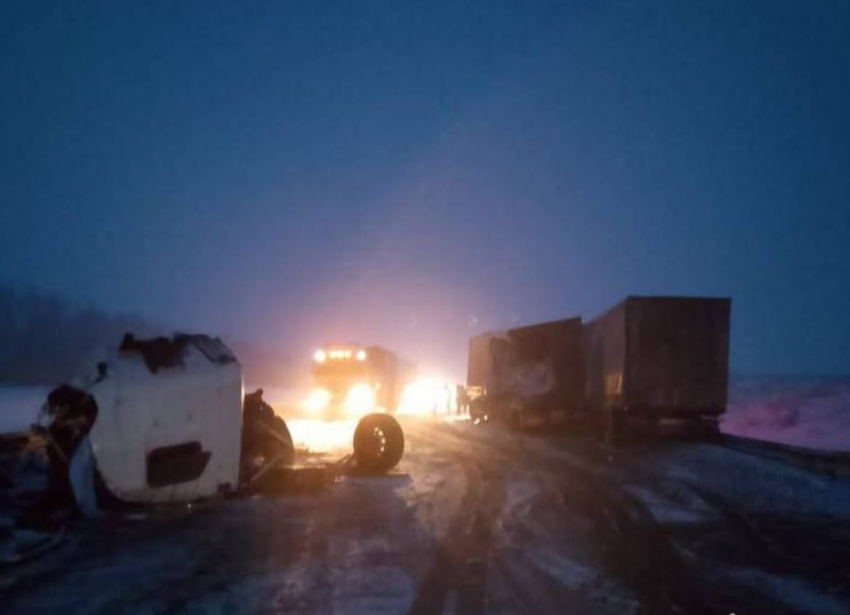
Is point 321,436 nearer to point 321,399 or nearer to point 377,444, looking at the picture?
point 377,444

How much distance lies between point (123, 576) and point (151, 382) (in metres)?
3.71

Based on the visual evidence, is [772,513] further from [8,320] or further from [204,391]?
[8,320]

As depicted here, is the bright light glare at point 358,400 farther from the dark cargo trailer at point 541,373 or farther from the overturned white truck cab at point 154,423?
the overturned white truck cab at point 154,423

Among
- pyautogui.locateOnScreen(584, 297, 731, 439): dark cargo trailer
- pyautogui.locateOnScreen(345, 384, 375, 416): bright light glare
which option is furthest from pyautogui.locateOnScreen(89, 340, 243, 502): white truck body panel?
pyautogui.locateOnScreen(345, 384, 375, 416): bright light glare

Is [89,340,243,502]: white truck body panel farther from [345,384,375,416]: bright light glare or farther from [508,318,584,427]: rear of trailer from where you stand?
[345,384,375,416]: bright light glare

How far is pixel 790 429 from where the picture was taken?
3597 centimetres

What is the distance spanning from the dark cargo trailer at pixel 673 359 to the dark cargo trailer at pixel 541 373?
6212mm

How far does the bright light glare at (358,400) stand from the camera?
42.3 m

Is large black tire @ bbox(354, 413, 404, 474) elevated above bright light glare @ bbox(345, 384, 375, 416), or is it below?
above

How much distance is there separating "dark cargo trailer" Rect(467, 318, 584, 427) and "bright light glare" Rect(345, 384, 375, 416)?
1026 cm

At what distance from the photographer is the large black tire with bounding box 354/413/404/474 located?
16.1m

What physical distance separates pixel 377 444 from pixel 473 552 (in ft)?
24.3

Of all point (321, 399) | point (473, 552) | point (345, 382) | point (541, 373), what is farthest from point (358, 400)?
point (473, 552)

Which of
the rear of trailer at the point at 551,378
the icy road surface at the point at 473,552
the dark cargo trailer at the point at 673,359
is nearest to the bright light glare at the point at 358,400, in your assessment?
the rear of trailer at the point at 551,378
